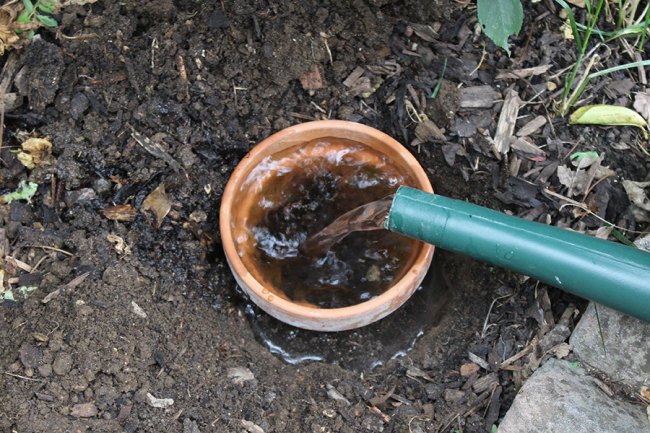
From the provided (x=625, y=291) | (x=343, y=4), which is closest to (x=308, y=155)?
(x=343, y=4)

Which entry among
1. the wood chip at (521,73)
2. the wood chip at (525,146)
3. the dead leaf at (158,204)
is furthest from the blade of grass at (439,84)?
the dead leaf at (158,204)

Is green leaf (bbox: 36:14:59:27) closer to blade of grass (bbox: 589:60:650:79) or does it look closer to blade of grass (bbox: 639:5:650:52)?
blade of grass (bbox: 589:60:650:79)

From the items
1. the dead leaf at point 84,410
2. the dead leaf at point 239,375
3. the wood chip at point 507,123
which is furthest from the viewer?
the wood chip at point 507,123

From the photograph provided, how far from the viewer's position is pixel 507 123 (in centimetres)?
230

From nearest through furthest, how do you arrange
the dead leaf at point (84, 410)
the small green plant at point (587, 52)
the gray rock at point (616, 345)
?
the dead leaf at point (84, 410)
the gray rock at point (616, 345)
the small green plant at point (587, 52)

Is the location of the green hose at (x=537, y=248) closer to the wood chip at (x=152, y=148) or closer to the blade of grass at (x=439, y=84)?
the blade of grass at (x=439, y=84)

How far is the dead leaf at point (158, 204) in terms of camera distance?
7.30 feet

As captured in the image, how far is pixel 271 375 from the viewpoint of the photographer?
84.2 inches

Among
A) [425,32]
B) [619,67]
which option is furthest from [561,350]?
[425,32]

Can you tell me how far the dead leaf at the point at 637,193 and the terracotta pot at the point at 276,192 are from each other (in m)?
0.67

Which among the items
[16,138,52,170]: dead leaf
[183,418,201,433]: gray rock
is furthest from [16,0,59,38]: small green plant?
[183,418,201,433]: gray rock

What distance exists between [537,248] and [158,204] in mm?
1265

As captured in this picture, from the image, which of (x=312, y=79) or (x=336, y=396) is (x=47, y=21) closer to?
(x=312, y=79)

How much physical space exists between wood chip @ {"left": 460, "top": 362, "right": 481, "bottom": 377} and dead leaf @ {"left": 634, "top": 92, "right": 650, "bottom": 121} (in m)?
1.08
